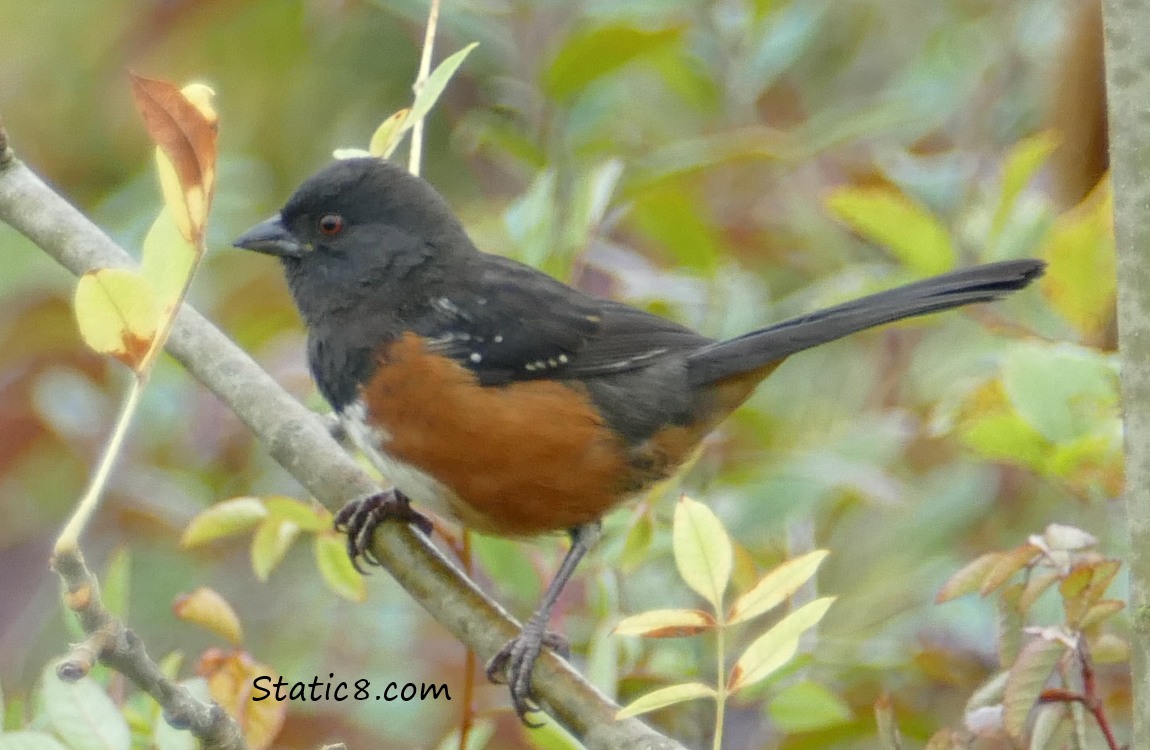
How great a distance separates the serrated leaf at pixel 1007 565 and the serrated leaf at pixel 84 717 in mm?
938

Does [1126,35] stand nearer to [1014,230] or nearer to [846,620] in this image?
[1014,230]

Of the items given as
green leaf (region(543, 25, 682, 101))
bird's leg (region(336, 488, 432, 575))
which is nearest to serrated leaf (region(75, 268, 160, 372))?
bird's leg (region(336, 488, 432, 575))

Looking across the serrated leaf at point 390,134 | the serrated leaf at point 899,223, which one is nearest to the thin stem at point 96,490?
the serrated leaf at point 390,134

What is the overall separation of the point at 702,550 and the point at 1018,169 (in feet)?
4.03

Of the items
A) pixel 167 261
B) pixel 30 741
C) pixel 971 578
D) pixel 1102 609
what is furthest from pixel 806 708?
pixel 167 261

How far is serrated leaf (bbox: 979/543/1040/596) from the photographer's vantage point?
1.52 m

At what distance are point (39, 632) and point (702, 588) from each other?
2.19 m

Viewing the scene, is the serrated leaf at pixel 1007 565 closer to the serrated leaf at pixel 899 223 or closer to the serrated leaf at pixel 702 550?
the serrated leaf at pixel 702 550

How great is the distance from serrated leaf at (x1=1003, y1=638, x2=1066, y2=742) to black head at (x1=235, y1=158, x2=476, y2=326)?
1586 mm

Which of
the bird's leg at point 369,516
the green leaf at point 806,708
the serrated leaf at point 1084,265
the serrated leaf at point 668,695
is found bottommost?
the serrated leaf at point 668,695

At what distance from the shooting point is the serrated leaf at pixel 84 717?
1.42 meters

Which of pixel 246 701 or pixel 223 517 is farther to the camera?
pixel 223 517

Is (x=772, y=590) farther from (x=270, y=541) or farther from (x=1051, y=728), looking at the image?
(x=270, y=541)

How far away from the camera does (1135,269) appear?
1.16 meters
